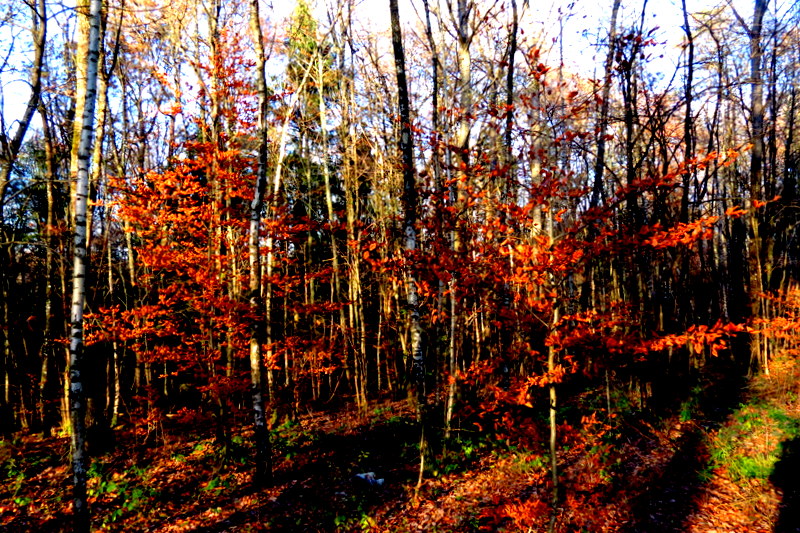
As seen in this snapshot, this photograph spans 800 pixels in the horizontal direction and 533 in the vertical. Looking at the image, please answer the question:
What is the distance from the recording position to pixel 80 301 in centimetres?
566

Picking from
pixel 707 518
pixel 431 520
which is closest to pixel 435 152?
pixel 431 520

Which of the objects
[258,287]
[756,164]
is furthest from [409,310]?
[756,164]

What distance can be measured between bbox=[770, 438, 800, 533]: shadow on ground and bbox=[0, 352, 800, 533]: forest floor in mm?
24

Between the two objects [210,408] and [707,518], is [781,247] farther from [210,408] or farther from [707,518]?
[210,408]

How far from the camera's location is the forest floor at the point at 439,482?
22.6 ft

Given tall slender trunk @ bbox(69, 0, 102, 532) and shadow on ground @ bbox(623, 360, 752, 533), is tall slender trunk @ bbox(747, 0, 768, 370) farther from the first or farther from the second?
tall slender trunk @ bbox(69, 0, 102, 532)

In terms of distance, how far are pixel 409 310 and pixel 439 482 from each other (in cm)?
349

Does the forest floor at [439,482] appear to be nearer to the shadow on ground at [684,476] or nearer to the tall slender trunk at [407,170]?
the shadow on ground at [684,476]

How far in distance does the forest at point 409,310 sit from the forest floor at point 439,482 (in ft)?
0.19

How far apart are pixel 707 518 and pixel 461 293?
4954 millimetres

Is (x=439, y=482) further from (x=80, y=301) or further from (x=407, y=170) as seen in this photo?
(x=80, y=301)

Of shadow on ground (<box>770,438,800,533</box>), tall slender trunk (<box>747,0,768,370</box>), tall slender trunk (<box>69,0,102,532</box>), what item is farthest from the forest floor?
tall slender trunk (<box>747,0,768,370</box>)

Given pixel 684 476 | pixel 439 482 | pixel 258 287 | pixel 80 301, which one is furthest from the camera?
pixel 258 287

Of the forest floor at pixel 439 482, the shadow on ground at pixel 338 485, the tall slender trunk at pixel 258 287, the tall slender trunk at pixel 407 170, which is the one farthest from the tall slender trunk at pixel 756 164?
the tall slender trunk at pixel 258 287
